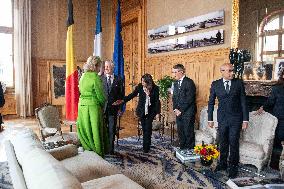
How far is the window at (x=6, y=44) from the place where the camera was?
980 centimetres

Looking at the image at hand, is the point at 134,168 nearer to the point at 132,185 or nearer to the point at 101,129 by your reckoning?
the point at 101,129

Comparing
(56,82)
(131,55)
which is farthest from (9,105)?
(131,55)

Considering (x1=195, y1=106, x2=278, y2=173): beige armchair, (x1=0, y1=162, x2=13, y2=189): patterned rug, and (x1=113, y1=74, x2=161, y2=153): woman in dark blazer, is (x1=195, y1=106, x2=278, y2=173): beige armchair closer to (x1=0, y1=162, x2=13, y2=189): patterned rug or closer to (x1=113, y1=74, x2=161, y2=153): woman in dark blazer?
(x1=113, y1=74, x2=161, y2=153): woman in dark blazer

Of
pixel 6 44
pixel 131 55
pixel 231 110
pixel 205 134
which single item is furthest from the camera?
pixel 131 55

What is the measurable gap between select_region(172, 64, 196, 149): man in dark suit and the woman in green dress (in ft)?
4.82

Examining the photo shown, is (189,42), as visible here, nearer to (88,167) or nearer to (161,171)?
(161,171)

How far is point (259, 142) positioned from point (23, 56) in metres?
8.00

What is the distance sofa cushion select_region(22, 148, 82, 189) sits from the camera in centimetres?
130

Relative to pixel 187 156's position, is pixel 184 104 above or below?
above

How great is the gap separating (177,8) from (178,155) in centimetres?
525

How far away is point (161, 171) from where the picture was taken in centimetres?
423

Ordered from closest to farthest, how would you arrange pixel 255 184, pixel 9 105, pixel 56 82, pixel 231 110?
pixel 255 184 → pixel 231 110 → pixel 9 105 → pixel 56 82

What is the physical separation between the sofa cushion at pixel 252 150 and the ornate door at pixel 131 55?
593cm

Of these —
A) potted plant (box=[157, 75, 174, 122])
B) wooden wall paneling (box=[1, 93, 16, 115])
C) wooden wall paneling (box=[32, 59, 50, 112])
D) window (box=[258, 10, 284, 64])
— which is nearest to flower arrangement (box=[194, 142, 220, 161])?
window (box=[258, 10, 284, 64])
